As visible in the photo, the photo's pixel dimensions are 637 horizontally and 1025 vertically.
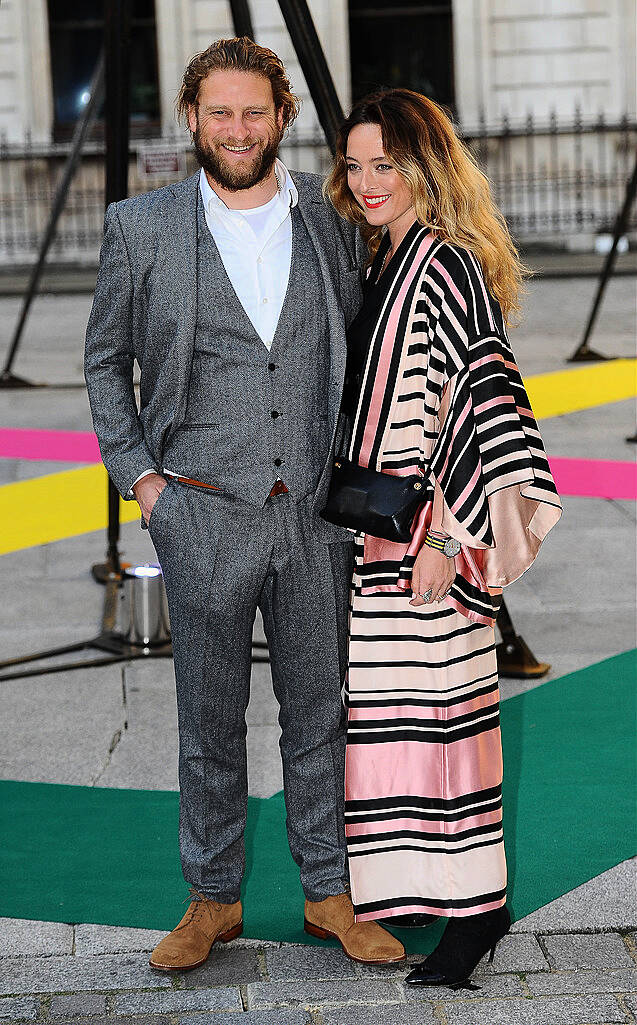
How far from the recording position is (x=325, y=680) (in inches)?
130

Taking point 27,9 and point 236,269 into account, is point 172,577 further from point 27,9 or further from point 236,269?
point 27,9

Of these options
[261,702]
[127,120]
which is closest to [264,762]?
[261,702]

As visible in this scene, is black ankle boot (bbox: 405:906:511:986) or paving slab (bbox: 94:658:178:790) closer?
black ankle boot (bbox: 405:906:511:986)

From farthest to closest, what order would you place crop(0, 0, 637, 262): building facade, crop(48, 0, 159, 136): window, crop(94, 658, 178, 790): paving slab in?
crop(48, 0, 159, 136): window
crop(0, 0, 637, 262): building facade
crop(94, 658, 178, 790): paving slab

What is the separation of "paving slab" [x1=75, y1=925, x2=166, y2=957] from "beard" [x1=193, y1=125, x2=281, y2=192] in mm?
1801

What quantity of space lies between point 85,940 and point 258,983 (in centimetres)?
50

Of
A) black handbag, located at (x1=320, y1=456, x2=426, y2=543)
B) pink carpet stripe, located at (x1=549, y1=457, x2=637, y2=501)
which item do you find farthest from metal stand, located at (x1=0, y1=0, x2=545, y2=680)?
pink carpet stripe, located at (x1=549, y1=457, x2=637, y2=501)

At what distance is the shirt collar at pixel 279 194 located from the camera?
3160mm

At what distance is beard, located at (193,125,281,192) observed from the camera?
3.06 m

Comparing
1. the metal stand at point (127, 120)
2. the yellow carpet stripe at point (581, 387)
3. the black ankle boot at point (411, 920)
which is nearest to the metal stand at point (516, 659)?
the metal stand at point (127, 120)

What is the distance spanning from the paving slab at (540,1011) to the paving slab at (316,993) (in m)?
0.14

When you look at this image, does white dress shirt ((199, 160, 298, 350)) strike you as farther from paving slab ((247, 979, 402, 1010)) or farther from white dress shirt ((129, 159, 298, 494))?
paving slab ((247, 979, 402, 1010))

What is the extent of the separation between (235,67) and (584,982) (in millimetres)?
2180

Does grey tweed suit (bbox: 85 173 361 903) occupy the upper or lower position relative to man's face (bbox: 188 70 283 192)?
lower
